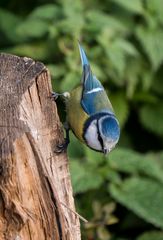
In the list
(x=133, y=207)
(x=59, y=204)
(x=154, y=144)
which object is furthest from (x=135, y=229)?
(x=59, y=204)

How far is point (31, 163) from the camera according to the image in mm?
2742

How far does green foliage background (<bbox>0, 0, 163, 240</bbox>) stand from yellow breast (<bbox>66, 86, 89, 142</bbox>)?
641 mm

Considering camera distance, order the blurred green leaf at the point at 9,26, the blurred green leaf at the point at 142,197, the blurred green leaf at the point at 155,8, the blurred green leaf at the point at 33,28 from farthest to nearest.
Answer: the blurred green leaf at the point at 9,26, the blurred green leaf at the point at 155,8, the blurred green leaf at the point at 33,28, the blurred green leaf at the point at 142,197

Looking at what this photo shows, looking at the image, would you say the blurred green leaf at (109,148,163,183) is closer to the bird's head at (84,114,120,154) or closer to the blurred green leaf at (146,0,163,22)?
the bird's head at (84,114,120,154)

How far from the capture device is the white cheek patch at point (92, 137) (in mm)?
3293

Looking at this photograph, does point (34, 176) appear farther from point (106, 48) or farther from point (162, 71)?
point (162, 71)

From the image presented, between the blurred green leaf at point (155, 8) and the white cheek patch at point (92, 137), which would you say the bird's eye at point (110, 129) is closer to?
the white cheek patch at point (92, 137)

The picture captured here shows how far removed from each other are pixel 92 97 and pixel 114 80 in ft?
5.93

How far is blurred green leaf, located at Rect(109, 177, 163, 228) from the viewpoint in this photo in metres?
4.16

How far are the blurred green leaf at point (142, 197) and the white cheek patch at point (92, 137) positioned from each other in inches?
37.6

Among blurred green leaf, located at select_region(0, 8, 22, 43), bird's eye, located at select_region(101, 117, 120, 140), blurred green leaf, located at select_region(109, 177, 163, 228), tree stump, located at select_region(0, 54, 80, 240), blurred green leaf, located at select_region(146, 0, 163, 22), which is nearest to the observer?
tree stump, located at select_region(0, 54, 80, 240)

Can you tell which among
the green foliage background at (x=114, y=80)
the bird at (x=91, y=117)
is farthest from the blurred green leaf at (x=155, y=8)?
the bird at (x=91, y=117)

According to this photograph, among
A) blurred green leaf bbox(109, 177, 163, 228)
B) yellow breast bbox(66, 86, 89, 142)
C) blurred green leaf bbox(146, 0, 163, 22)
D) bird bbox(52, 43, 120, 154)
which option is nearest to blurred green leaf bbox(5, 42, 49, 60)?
blurred green leaf bbox(146, 0, 163, 22)

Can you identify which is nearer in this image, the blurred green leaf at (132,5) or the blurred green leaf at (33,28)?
the blurred green leaf at (33,28)
